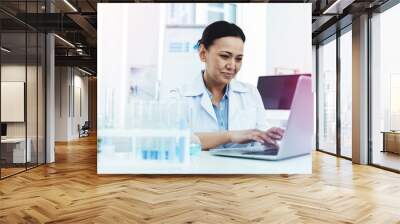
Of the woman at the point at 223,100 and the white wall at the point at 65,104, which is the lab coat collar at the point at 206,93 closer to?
the woman at the point at 223,100

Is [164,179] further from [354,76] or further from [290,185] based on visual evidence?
[354,76]

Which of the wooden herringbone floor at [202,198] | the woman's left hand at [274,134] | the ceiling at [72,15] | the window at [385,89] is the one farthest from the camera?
the window at [385,89]

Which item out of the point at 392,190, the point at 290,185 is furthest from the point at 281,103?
the point at 392,190

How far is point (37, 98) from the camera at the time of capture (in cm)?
759

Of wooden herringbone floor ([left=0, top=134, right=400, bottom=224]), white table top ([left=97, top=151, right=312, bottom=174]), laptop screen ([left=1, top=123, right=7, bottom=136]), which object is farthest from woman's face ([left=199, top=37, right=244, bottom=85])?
laptop screen ([left=1, top=123, right=7, bottom=136])

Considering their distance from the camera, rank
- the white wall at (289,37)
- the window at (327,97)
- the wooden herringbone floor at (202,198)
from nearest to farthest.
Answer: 1. the wooden herringbone floor at (202,198)
2. the white wall at (289,37)
3. the window at (327,97)

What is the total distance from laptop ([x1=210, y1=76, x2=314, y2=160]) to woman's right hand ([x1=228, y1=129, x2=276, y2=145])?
10cm

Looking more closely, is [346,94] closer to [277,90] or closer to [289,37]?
[289,37]

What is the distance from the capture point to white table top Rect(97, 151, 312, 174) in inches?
245

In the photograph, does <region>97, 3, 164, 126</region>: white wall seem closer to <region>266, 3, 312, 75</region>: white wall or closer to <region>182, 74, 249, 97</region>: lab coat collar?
<region>182, 74, 249, 97</region>: lab coat collar

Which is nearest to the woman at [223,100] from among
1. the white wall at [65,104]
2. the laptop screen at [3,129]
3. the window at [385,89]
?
the window at [385,89]

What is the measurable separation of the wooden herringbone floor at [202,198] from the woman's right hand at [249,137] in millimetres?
625

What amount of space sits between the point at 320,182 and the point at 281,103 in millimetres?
1372

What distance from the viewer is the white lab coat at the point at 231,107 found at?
619cm
